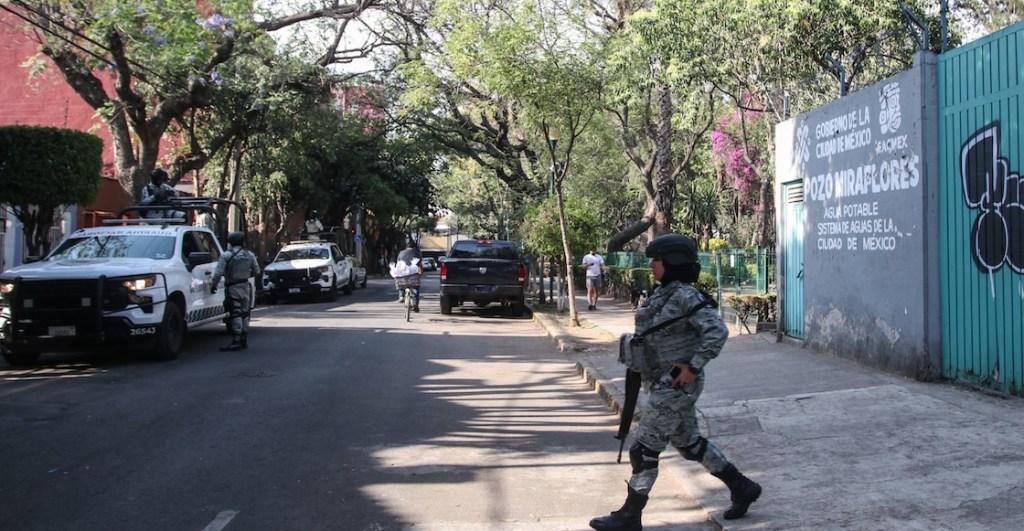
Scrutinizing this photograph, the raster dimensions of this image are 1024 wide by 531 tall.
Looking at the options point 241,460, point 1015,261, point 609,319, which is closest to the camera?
point 241,460

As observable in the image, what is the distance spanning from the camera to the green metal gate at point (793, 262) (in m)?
11.7

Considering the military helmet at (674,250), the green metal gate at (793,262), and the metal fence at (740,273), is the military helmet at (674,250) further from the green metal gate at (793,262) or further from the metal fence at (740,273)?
the metal fence at (740,273)

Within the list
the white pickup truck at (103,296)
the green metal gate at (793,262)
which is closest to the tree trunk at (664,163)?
the green metal gate at (793,262)

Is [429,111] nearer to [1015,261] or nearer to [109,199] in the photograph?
[109,199]

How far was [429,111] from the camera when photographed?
27.8 meters

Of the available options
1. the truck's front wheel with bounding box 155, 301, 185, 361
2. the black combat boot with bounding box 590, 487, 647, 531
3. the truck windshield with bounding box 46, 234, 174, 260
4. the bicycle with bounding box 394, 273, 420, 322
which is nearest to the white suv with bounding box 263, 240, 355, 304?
the bicycle with bounding box 394, 273, 420, 322

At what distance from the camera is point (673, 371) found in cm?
475

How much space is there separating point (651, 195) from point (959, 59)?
1818 cm

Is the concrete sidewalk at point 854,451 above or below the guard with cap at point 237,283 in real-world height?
below

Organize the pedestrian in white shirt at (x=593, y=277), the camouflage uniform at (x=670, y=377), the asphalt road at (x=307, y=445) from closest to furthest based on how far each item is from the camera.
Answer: the camouflage uniform at (x=670, y=377)
the asphalt road at (x=307, y=445)
the pedestrian in white shirt at (x=593, y=277)

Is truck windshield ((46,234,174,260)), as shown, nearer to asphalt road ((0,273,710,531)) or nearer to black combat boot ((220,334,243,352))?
asphalt road ((0,273,710,531))

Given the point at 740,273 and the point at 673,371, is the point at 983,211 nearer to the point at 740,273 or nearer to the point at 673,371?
the point at 673,371

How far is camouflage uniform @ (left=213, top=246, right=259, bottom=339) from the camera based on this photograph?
12.6 meters

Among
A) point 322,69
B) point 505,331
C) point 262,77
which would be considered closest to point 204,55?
point 262,77
